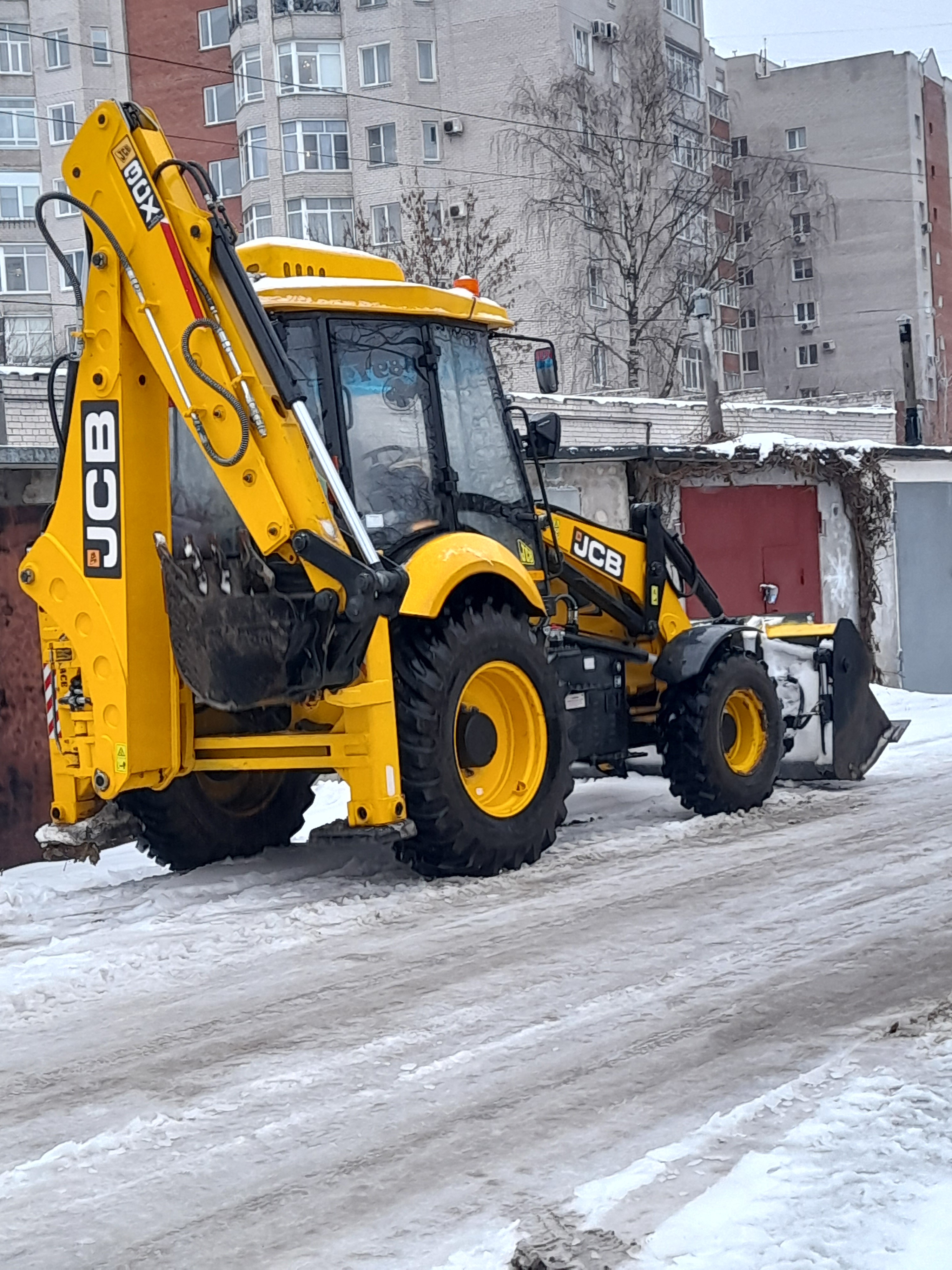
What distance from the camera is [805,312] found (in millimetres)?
65312

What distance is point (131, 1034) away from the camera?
526 centimetres

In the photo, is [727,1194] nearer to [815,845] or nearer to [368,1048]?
[368,1048]

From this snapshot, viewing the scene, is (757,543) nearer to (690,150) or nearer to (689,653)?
(689,653)

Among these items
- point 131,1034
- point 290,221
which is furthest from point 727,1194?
point 290,221

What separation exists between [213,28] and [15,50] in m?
6.78

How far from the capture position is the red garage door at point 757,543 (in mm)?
17078

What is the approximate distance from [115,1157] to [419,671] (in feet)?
11.1

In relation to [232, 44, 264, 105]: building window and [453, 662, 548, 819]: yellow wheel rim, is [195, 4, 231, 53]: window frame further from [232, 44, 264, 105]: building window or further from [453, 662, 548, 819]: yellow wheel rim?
[453, 662, 548, 819]: yellow wheel rim

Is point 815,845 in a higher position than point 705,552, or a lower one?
lower

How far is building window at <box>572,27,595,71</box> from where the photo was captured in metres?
45.7

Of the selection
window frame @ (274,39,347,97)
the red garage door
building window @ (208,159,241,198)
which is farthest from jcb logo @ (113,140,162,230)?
building window @ (208,159,241,198)

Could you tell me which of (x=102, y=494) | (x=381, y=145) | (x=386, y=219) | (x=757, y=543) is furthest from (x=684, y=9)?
(x=102, y=494)

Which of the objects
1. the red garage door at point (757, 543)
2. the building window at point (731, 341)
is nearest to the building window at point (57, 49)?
the building window at point (731, 341)

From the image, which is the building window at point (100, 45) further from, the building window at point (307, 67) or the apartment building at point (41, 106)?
the building window at point (307, 67)
